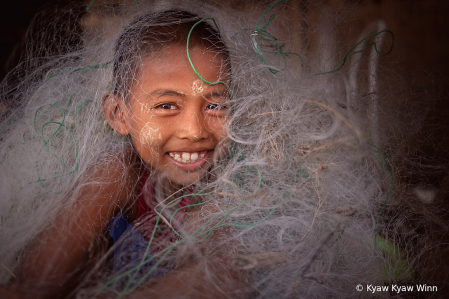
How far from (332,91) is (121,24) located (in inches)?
24.6

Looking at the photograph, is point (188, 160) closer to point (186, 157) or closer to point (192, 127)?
point (186, 157)

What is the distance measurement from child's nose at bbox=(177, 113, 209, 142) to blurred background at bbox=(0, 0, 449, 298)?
1.50 ft

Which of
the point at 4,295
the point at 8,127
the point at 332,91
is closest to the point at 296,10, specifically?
the point at 332,91

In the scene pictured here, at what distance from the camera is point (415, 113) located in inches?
32.7

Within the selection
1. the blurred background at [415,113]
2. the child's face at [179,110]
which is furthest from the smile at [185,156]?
→ the blurred background at [415,113]

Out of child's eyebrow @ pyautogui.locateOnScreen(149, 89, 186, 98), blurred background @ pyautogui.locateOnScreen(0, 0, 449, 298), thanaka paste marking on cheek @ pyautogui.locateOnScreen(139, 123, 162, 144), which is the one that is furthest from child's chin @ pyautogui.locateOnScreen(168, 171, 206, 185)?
blurred background @ pyautogui.locateOnScreen(0, 0, 449, 298)

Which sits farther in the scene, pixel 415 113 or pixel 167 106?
pixel 415 113

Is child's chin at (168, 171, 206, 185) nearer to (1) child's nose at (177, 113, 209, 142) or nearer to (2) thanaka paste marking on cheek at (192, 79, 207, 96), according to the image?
(1) child's nose at (177, 113, 209, 142)

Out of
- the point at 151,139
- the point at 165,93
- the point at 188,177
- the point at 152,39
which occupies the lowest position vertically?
the point at 188,177

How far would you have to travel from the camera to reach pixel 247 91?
2.42ft

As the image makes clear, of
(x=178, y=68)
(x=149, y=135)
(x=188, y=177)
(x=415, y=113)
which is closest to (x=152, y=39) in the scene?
(x=178, y=68)

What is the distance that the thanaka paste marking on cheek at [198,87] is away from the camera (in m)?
0.63

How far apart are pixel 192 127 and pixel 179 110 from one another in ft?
0.18

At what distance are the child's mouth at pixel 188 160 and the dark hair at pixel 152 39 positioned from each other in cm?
20
